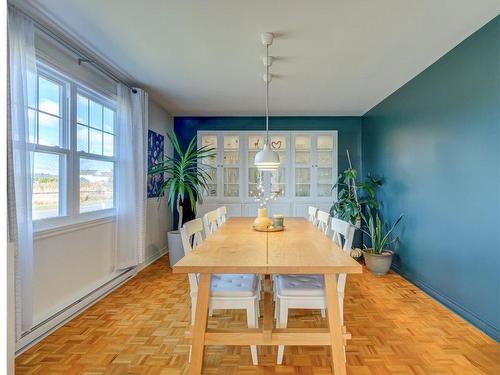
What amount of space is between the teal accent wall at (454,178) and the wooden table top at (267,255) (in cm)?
128

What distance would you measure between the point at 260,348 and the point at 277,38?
7.85 ft

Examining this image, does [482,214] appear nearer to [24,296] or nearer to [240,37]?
[240,37]

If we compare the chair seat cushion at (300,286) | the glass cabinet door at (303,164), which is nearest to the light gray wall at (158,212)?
the glass cabinet door at (303,164)

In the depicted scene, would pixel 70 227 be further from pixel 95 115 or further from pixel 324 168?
pixel 324 168

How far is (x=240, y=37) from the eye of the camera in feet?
8.03

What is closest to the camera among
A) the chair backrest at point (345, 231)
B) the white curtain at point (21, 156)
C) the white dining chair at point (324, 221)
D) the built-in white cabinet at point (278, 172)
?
the white curtain at point (21, 156)

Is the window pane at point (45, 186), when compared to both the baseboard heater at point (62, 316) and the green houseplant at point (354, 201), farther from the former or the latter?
the green houseplant at point (354, 201)

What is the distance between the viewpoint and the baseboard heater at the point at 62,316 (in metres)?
2.04

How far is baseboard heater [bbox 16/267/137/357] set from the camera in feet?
6.70

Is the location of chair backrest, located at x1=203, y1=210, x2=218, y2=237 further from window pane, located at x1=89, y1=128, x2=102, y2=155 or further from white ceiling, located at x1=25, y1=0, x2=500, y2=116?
white ceiling, located at x1=25, y1=0, x2=500, y2=116

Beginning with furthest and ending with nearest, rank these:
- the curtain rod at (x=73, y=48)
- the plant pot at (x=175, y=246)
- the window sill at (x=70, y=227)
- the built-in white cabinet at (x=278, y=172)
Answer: the built-in white cabinet at (x=278, y=172) → the plant pot at (x=175, y=246) → the window sill at (x=70, y=227) → the curtain rod at (x=73, y=48)

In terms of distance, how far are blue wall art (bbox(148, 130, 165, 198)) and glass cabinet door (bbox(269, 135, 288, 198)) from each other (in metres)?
1.89

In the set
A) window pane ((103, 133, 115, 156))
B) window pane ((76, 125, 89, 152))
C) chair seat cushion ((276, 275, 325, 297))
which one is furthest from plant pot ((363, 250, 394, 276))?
window pane ((76, 125, 89, 152))

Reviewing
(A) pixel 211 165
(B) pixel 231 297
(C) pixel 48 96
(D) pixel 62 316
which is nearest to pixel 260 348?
(B) pixel 231 297
